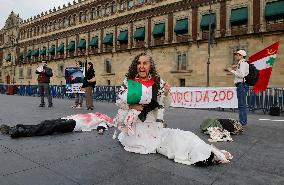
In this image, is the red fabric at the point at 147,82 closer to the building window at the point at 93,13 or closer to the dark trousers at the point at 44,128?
the dark trousers at the point at 44,128

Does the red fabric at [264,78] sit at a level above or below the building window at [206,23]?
below

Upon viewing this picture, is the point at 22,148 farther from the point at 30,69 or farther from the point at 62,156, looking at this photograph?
the point at 30,69

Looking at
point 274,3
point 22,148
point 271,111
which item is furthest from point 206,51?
point 22,148

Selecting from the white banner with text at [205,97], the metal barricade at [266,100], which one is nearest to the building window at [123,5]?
the white banner with text at [205,97]

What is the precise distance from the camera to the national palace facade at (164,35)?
21.1 m

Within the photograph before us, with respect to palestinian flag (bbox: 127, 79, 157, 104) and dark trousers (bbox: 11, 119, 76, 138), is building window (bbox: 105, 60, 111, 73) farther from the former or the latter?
palestinian flag (bbox: 127, 79, 157, 104)

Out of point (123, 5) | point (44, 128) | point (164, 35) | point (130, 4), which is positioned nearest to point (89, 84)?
point (44, 128)

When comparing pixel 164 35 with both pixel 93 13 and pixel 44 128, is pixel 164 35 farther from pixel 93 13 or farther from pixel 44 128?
pixel 44 128

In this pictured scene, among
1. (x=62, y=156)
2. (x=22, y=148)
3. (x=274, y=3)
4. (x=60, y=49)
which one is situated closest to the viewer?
(x=62, y=156)

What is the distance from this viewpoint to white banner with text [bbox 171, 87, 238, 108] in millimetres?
10250

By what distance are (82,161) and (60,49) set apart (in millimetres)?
38234

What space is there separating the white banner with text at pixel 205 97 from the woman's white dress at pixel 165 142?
708 centimetres

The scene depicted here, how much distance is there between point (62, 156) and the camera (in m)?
3.35

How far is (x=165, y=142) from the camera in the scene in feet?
11.7
